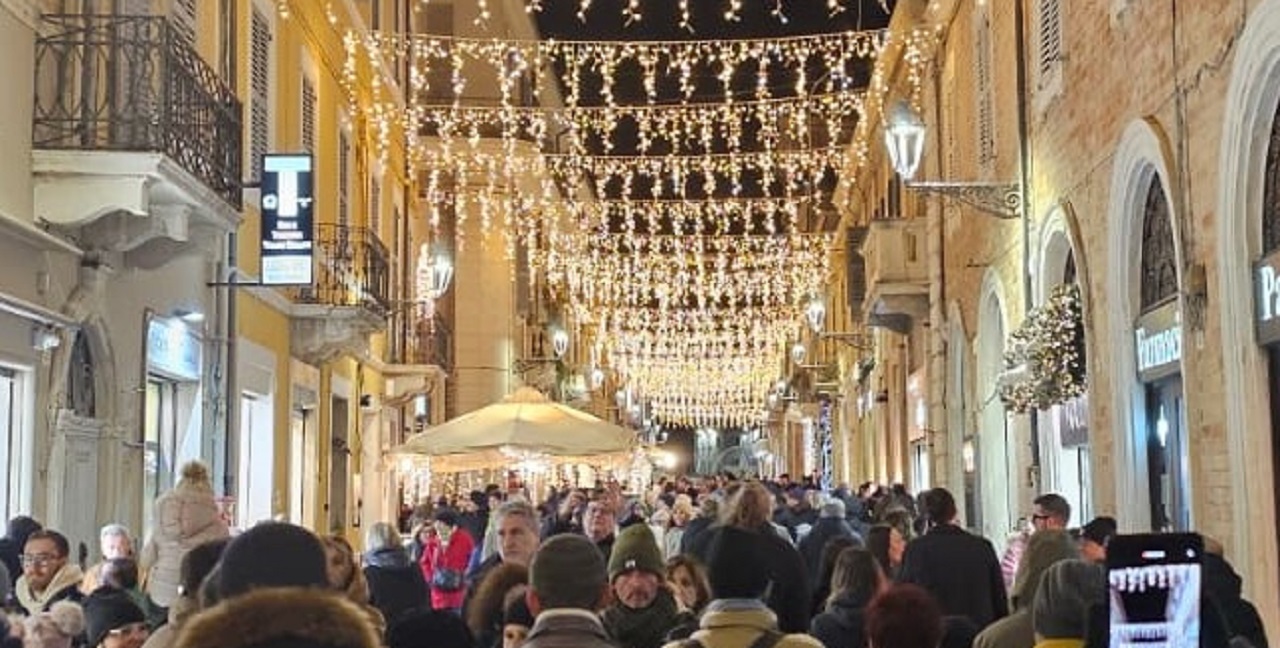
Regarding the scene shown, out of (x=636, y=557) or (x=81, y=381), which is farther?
(x=81, y=381)

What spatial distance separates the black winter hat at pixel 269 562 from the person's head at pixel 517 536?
12.1ft

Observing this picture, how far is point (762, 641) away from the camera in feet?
19.1

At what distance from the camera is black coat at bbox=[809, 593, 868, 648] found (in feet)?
26.3

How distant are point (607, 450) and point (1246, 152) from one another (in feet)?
25.6

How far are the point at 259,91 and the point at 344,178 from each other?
576cm

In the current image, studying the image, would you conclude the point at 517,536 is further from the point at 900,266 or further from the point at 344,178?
the point at 900,266

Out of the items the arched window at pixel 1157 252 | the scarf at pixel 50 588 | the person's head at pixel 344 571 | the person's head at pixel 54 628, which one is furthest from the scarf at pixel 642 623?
the arched window at pixel 1157 252

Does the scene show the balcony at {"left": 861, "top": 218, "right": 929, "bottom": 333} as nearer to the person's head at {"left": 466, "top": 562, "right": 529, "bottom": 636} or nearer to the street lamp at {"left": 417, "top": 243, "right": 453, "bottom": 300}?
the street lamp at {"left": 417, "top": 243, "right": 453, "bottom": 300}

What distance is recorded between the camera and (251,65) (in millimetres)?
20344

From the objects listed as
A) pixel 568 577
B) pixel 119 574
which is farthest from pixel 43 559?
pixel 568 577

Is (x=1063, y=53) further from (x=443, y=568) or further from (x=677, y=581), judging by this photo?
(x=677, y=581)

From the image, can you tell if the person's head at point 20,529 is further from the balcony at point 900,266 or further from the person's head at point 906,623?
the balcony at point 900,266

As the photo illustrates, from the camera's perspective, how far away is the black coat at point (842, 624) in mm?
8008

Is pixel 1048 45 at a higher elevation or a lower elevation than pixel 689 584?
higher
